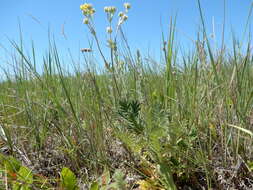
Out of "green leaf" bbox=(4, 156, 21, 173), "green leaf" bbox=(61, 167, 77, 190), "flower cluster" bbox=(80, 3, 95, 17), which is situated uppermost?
"flower cluster" bbox=(80, 3, 95, 17)

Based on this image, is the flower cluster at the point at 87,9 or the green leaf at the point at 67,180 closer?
the green leaf at the point at 67,180

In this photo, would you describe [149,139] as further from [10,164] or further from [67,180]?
[10,164]

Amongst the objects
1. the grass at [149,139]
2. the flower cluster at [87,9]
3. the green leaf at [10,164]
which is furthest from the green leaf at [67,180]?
the flower cluster at [87,9]

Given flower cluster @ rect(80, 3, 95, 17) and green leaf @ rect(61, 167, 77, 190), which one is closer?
green leaf @ rect(61, 167, 77, 190)

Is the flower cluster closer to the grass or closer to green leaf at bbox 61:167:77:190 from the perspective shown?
the grass

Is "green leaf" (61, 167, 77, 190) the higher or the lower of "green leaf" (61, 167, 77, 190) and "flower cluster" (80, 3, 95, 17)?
the lower

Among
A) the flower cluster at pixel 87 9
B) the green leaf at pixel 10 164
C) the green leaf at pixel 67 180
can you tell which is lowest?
the green leaf at pixel 67 180

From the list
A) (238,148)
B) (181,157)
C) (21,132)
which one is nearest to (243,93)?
(238,148)

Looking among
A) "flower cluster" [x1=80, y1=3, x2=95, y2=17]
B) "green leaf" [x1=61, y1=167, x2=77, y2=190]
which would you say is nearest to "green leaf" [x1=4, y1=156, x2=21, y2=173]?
"green leaf" [x1=61, y1=167, x2=77, y2=190]

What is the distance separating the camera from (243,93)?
81 cm

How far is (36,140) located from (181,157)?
612 millimetres

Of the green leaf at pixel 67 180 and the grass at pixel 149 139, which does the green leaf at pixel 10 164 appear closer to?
the grass at pixel 149 139

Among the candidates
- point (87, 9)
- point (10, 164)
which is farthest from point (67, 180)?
point (87, 9)

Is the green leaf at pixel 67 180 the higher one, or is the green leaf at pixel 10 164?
the green leaf at pixel 10 164
